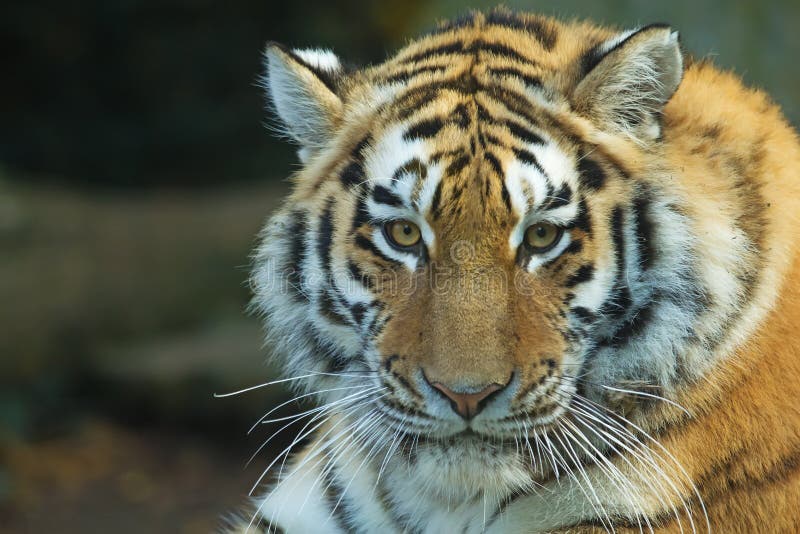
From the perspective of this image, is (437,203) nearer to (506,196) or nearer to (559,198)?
(506,196)

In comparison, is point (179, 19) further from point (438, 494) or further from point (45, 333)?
point (438, 494)

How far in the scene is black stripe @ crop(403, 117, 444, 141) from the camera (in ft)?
7.09

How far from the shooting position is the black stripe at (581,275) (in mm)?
2096

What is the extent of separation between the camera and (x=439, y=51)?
240cm

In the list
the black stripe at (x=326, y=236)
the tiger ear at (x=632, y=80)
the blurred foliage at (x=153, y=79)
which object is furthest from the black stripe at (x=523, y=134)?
the blurred foliage at (x=153, y=79)

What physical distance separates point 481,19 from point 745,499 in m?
1.20

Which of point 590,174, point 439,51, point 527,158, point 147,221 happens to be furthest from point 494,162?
point 147,221

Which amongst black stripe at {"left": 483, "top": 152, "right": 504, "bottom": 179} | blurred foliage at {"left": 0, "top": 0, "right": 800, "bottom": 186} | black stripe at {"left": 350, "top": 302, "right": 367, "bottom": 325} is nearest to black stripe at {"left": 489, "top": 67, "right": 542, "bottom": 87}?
black stripe at {"left": 483, "top": 152, "right": 504, "bottom": 179}

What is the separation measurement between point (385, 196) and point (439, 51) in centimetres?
43

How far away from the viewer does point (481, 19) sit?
8.24 feet

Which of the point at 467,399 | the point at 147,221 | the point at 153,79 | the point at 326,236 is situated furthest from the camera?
the point at 153,79

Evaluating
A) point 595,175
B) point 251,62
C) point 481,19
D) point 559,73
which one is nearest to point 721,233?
point 595,175

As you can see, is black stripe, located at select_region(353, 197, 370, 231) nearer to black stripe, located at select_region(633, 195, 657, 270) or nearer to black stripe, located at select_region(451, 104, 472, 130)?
black stripe, located at select_region(451, 104, 472, 130)

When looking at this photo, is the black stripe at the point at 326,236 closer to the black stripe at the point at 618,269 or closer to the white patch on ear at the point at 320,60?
the white patch on ear at the point at 320,60
